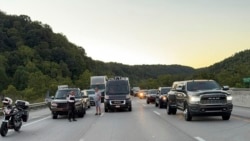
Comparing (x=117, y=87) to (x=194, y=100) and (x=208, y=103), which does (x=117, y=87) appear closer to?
(x=194, y=100)

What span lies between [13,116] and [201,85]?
32.0 ft

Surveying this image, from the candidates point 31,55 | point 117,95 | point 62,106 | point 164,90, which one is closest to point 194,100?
point 62,106

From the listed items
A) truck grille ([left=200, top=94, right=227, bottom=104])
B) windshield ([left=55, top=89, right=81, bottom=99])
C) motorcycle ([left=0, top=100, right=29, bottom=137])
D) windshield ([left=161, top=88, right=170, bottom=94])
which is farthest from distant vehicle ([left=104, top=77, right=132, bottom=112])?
motorcycle ([left=0, top=100, right=29, bottom=137])

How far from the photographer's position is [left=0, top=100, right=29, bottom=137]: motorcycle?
17414mm

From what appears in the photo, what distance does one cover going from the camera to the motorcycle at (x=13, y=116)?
686 inches

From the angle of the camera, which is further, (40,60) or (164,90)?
(40,60)

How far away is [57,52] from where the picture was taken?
448ft

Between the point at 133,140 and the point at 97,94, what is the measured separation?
53.7 feet

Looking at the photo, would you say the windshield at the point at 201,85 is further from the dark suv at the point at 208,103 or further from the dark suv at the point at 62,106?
the dark suv at the point at 62,106

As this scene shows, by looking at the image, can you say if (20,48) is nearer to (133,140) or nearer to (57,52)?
(57,52)

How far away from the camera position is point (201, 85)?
2334 centimetres

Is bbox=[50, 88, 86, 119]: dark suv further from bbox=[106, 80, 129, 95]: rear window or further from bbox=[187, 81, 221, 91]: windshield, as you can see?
bbox=[187, 81, 221, 91]: windshield

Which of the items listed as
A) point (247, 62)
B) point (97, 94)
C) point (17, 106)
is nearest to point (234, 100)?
point (97, 94)

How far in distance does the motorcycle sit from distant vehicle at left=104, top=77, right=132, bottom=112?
14.6m
